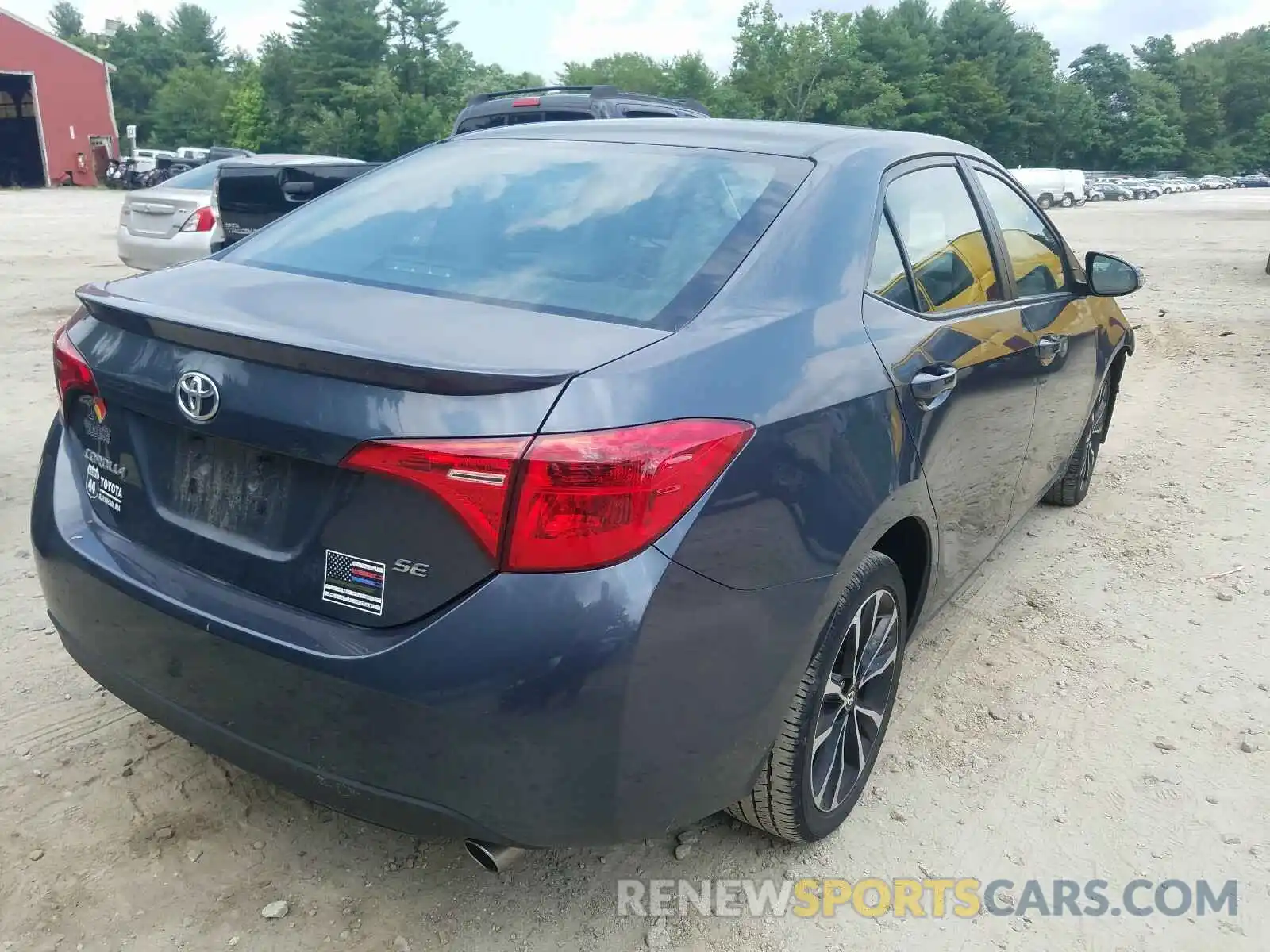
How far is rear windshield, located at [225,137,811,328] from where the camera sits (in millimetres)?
2139

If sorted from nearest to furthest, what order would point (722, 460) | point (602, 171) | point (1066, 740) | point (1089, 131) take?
point (722, 460) → point (602, 171) → point (1066, 740) → point (1089, 131)

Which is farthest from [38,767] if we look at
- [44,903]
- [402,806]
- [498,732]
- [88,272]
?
[88,272]

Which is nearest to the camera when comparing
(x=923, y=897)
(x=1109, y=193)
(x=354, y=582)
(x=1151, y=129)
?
(x=354, y=582)

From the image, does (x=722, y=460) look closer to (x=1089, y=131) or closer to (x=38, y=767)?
(x=38, y=767)

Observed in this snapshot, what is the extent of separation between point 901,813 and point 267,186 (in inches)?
235

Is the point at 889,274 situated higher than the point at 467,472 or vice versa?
the point at 889,274

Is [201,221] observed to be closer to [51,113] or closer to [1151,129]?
[51,113]

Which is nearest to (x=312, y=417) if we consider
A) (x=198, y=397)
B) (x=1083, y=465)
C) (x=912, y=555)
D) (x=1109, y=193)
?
(x=198, y=397)

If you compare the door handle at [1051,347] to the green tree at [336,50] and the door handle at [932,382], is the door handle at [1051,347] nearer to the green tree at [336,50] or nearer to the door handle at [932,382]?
the door handle at [932,382]

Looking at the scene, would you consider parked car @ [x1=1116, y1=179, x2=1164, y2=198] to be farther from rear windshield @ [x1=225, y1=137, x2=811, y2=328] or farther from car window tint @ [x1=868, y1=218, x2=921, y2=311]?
rear windshield @ [x1=225, y1=137, x2=811, y2=328]

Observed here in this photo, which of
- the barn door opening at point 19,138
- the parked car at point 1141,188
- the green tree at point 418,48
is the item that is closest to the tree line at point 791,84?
the green tree at point 418,48

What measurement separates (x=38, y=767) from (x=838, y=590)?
6.93 feet

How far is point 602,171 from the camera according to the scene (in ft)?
8.52

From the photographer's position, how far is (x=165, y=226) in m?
9.03
